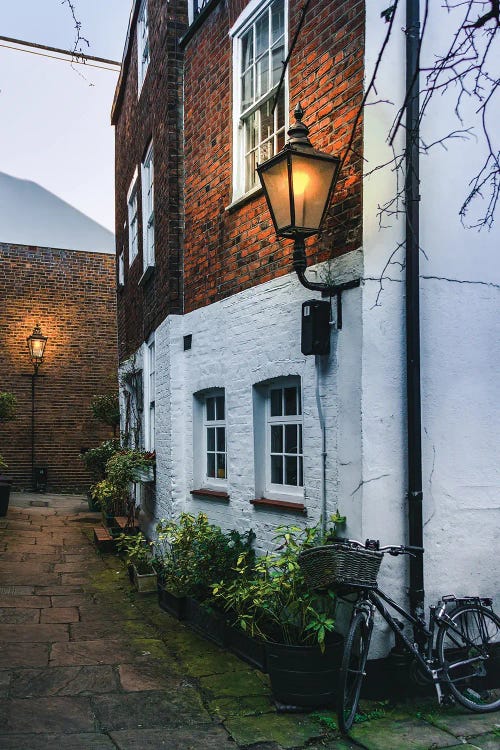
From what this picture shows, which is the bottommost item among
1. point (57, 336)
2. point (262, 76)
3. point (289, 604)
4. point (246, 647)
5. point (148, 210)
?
point (246, 647)

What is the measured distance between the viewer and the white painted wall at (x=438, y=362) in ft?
16.1

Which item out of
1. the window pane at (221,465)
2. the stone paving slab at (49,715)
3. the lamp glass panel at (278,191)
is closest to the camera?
the stone paving slab at (49,715)

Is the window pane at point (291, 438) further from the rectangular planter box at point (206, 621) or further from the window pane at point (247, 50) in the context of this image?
the window pane at point (247, 50)

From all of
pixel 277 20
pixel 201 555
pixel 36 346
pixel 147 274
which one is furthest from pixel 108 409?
pixel 277 20

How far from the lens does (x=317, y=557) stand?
4430 mm

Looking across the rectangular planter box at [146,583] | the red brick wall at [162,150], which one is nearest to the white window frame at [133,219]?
the red brick wall at [162,150]

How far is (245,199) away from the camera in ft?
21.9

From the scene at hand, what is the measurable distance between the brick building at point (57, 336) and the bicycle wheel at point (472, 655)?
14208 millimetres

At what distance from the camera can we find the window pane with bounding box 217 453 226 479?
7.71 metres

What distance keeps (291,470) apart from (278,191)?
2.45m

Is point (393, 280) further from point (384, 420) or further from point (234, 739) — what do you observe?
point (234, 739)

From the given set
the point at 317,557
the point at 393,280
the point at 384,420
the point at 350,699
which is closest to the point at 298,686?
the point at 350,699

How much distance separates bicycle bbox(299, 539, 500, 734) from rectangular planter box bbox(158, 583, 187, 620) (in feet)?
7.99

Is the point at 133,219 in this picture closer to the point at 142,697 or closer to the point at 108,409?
the point at 108,409
